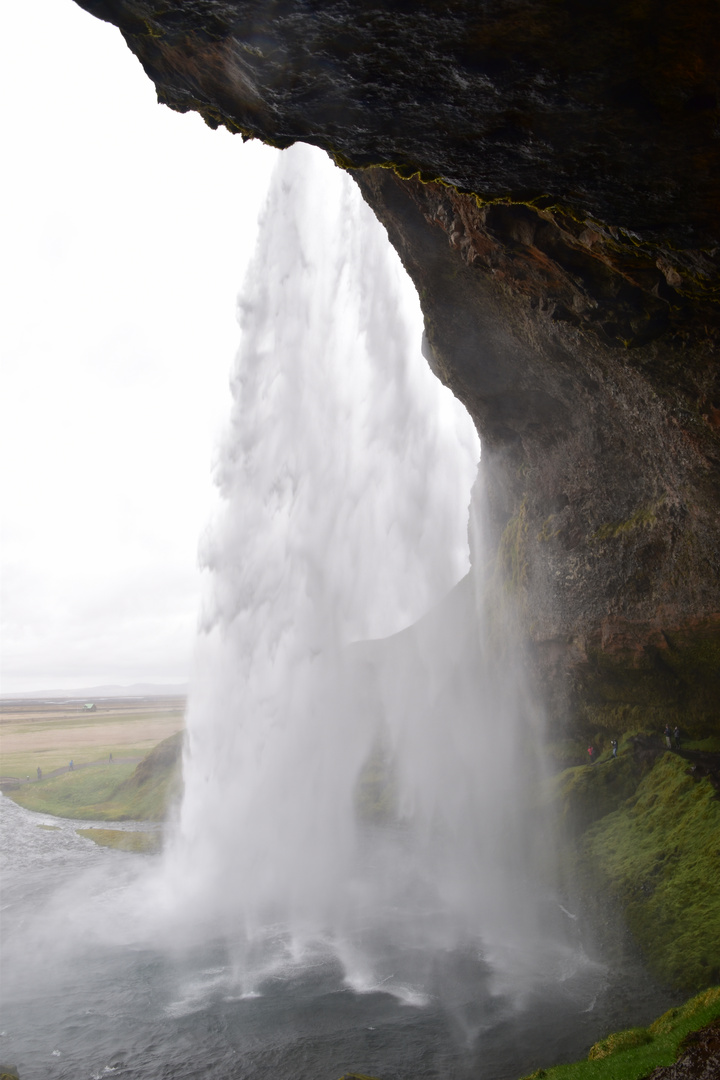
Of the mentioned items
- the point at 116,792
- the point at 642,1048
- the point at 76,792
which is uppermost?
the point at 642,1048

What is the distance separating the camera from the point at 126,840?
1560 inches

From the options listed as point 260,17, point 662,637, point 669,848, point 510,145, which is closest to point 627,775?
point 669,848

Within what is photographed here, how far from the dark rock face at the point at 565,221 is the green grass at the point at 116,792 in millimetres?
35603

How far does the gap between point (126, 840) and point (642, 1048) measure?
3473cm

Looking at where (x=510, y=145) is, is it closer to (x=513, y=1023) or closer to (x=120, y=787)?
(x=513, y=1023)

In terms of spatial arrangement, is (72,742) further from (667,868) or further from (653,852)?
(667,868)

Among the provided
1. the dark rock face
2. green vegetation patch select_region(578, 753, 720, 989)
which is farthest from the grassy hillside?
the dark rock face

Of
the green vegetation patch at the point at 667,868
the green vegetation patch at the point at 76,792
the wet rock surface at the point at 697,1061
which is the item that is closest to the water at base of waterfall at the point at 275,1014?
the green vegetation patch at the point at 667,868

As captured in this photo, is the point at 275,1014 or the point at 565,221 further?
the point at 275,1014

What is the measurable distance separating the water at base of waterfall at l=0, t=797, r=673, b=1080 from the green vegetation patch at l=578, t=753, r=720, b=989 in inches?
58.1

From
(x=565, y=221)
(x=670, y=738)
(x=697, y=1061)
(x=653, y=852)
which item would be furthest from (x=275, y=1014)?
(x=565, y=221)

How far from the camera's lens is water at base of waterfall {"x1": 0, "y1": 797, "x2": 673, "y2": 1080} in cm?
1620

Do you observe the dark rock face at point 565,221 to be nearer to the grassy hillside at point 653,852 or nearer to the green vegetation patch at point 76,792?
the grassy hillside at point 653,852

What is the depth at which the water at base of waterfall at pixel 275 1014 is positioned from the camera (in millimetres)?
16203
